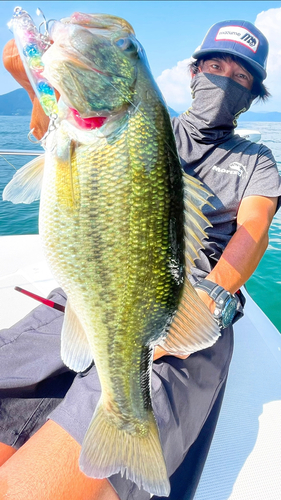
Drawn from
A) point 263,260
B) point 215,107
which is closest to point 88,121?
point 215,107

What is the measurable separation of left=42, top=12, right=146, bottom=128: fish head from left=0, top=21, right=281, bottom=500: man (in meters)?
1.11

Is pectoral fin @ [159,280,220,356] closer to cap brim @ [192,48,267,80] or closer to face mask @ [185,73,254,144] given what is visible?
face mask @ [185,73,254,144]

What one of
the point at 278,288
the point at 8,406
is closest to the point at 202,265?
the point at 8,406

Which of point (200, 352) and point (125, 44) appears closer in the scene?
point (125, 44)

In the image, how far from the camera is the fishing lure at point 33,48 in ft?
3.40

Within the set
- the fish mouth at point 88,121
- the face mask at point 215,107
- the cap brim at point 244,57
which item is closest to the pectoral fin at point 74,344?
the fish mouth at point 88,121

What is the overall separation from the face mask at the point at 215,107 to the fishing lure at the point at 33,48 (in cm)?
149

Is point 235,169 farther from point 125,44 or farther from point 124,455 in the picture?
point 124,455

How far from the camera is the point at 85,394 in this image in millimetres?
1470

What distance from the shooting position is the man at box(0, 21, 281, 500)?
129 cm

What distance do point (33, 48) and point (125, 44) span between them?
12.0 inches

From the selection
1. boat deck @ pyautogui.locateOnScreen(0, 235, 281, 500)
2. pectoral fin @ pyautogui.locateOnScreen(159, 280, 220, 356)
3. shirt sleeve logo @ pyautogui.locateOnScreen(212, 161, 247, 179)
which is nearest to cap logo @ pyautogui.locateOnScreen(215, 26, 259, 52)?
shirt sleeve logo @ pyautogui.locateOnScreen(212, 161, 247, 179)

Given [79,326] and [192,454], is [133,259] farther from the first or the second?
[192,454]

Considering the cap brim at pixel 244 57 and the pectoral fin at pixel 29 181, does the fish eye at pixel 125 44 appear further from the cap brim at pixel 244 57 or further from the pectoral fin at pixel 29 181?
the cap brim at pixel 244 57
